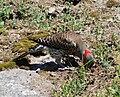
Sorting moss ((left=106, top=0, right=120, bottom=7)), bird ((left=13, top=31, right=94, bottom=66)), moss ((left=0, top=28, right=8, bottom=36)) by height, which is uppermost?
moss ((left=106, top=0, right=120, bottom=7))

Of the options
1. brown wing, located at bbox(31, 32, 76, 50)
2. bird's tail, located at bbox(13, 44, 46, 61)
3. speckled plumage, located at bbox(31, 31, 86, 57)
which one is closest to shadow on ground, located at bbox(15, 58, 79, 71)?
bird's tail, located at bbox(13, 44, 46, 61)

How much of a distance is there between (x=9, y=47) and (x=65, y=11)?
297 cm

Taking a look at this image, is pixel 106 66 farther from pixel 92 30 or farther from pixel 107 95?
pixel 92 30

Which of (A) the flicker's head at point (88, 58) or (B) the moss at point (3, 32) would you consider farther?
(B) the moss at point (3, 32)

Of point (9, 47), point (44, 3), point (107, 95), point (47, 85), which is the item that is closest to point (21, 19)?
point (44, 3)

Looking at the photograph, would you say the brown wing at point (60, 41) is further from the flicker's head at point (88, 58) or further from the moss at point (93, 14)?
the moss at point (93, 14)

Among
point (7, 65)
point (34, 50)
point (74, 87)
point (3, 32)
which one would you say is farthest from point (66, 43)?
point (3, 32)

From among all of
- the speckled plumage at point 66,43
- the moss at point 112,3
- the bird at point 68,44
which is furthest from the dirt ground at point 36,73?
the moss at point 112,3

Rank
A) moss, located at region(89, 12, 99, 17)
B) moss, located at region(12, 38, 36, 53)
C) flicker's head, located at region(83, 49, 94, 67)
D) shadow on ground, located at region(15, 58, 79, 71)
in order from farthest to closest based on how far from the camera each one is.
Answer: moss, located at region(89, 12, 99, 17) → moss, located at region(12, 38, 36, 53) → shadow on ground, located at region(15, 58, 79, 71) → flicker's head, located at region(83, 49, 94, 67)

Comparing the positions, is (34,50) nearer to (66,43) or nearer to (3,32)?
(66,43)

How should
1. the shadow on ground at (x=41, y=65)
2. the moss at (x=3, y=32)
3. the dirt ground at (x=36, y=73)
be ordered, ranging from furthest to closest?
1. the moss at (x=3, y=32)
2. the shadow on ground at (x=41, y=65)
3. the dirt ground at (x=36, y=73)

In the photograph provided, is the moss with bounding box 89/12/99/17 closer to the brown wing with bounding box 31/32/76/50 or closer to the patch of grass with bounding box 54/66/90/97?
the brown wing with bounding box 31/32/76/50

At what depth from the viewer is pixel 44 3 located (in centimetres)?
1493

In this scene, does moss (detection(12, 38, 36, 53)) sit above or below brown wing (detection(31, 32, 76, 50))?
below
